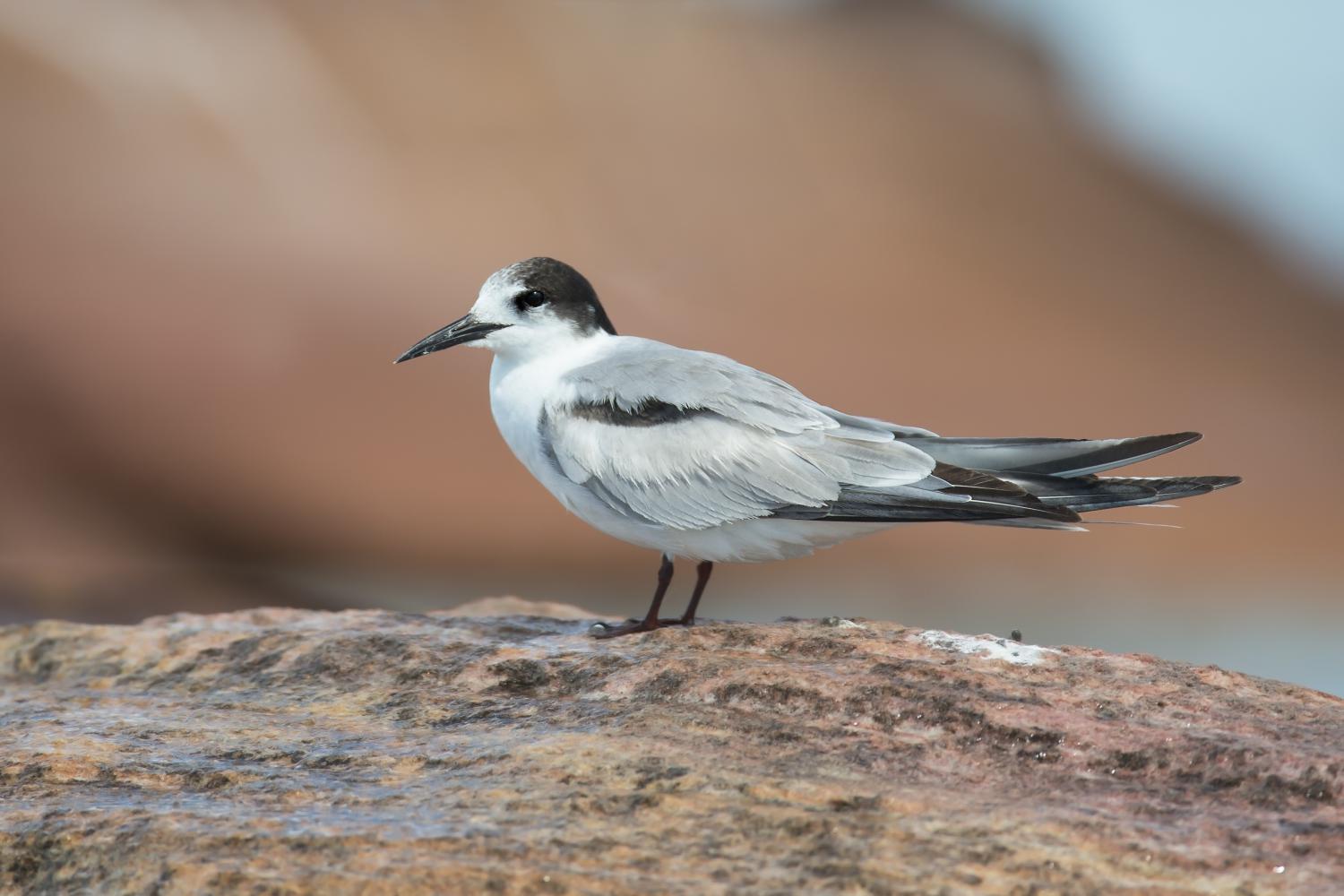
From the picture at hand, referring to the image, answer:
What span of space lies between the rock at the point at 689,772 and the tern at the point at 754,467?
0.40 meters

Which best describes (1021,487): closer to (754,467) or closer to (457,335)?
(754,467)

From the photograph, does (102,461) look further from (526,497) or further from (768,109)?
(768,109)

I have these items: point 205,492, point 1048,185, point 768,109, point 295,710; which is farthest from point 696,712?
point 1048,185

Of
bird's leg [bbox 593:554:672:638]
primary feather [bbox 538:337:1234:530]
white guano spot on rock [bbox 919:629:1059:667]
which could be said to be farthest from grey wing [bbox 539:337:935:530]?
white guano spot on rock [bbox 919:629:1059:667]

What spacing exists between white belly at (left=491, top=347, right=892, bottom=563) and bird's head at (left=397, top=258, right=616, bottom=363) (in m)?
0.09

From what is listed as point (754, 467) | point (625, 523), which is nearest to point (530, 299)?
point (625, 523)

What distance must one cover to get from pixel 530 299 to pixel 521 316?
80 mm

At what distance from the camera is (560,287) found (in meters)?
5.88

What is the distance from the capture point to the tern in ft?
16.1

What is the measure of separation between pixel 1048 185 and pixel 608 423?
74.0 feet

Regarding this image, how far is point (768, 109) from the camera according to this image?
2506 cm

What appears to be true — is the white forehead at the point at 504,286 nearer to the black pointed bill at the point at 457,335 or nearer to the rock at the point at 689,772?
the black pointed bill at the point at 457,335

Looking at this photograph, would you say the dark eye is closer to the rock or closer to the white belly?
the white belly

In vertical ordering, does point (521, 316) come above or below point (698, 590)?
above
